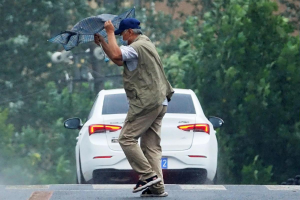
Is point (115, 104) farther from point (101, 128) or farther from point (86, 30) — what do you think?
point (86, 30)

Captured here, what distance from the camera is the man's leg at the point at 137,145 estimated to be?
341 inches

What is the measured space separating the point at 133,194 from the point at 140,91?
1176 mm

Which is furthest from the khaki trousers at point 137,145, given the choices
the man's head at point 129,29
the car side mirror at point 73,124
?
the car side mirror at point 73,124

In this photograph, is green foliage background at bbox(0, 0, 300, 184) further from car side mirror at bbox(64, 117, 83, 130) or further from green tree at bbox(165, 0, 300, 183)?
car side mirror at bbox(64, 117, 83, 130)

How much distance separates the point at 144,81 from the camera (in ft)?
28.0

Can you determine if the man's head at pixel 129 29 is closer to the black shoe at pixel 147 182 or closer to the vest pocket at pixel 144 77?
the vest pocket at pixel 144 77

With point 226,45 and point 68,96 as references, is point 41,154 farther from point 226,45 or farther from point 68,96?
point 226,45

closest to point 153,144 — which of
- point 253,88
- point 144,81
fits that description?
point 144,81

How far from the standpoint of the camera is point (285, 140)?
789 inches

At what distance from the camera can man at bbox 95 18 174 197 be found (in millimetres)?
8453

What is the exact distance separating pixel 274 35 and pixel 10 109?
11098mm

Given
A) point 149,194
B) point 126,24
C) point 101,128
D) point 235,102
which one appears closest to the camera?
point 126,24

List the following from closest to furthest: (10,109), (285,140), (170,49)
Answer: (285,140) → (10,109) → (170,49)

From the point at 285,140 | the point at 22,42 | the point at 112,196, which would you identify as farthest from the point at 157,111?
the point at 22,42
